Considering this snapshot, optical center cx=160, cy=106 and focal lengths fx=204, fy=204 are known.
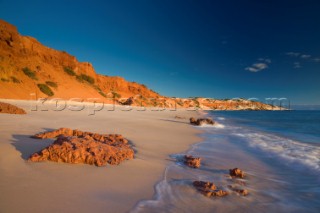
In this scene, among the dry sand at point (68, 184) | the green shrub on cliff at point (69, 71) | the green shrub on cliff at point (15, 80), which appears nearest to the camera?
the dry sand at point (68, 184)

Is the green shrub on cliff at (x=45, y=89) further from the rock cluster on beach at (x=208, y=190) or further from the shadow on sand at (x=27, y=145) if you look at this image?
the rock cluster on beach at (x=208, y=190)

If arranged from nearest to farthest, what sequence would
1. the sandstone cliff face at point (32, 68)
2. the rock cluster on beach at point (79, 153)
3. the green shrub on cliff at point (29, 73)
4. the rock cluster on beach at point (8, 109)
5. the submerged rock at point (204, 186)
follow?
the submerged rock at point (204, 186) → the rock cluster on beach at point (79, 153) → the rock cluster on beach at point (8, 109) → the sandstone cliff face at point (32, 68) → the green shrub on cliff at point (29, 73)

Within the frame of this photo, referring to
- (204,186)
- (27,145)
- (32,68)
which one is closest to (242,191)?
(204,186)

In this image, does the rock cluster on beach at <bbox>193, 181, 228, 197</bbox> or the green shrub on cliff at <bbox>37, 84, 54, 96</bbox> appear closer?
the rock cluster on beach at <bbox>193, 181, 228, 197</bbox>

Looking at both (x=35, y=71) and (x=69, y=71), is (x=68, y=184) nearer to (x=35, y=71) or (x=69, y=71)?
(x=35, y=71)

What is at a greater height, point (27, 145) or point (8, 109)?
point (8, 109)

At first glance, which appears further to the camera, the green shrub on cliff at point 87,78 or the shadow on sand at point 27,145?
the green shrub on cliff at point 87,78

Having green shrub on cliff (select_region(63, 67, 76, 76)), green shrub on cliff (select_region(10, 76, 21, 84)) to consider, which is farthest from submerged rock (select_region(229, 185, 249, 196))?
green shrub on cliff (select_region(63, 67, 76, 76))

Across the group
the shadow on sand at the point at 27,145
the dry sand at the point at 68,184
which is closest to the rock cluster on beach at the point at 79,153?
the dry sand at the point at 68,184

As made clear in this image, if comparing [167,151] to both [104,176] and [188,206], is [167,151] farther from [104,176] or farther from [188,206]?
[188,206]

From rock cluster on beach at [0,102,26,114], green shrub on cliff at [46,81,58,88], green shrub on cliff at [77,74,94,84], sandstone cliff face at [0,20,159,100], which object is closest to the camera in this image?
rock cluster on beach at [0,102,26,114]

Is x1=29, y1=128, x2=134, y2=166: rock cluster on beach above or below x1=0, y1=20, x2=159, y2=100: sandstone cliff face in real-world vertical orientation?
below

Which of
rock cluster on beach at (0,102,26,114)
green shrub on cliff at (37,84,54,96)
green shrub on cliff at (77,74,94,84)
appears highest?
green shrub on cliff at (77,74,94,84)

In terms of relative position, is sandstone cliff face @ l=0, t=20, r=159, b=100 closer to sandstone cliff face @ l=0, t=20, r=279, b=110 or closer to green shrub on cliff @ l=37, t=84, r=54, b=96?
sandstone cliff face @ l=0, t=20, r=279, b=110
